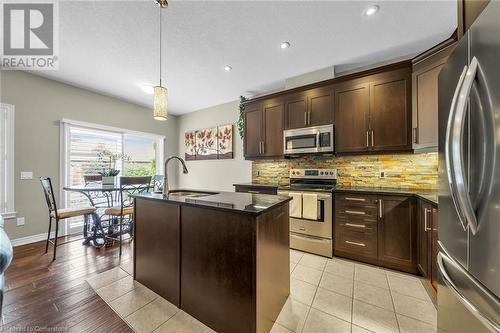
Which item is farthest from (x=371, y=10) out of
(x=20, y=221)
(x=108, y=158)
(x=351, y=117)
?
(x=20, y=221)

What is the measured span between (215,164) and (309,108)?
8.67ft

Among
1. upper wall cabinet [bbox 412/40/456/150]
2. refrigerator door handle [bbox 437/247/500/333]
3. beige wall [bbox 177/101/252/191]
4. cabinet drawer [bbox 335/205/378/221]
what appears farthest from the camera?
beige wall [bbox 177/101/252/191]

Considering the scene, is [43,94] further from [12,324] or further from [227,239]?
[227,239]

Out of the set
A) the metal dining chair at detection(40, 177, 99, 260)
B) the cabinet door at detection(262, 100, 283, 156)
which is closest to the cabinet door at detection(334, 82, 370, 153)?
the cabinet door at detection(262, 100, 283, 156)

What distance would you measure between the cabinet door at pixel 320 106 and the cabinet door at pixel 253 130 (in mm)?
957

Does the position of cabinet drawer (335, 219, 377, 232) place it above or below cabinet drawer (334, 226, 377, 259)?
above

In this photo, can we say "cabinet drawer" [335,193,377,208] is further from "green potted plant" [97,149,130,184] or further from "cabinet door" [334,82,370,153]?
"green potted plant" [97,149,130,184]

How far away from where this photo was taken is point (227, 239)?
53.5 inches

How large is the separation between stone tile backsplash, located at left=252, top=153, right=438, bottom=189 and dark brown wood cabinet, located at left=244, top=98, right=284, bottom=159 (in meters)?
0.51

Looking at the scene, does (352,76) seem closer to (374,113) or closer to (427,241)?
(374,113)

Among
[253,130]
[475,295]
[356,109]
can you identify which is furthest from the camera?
[253,130]

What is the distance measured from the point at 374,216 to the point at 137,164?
5.00 metres

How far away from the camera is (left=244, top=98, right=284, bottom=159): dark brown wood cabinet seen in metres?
3.46

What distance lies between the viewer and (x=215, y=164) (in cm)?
484
